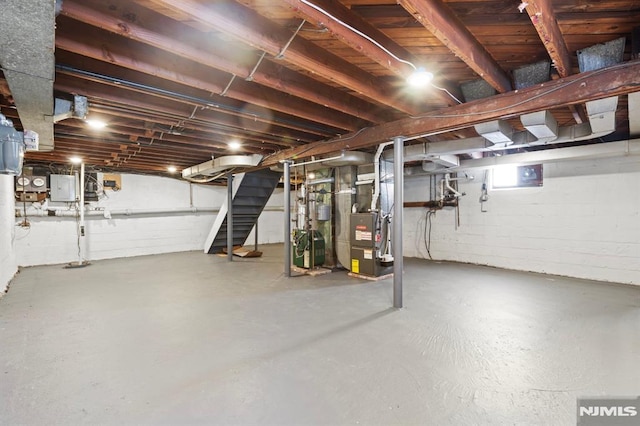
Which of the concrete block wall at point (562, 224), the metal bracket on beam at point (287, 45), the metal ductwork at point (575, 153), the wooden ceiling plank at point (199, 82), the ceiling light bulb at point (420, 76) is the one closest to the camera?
the metal bracket on beam at point (287, 45)

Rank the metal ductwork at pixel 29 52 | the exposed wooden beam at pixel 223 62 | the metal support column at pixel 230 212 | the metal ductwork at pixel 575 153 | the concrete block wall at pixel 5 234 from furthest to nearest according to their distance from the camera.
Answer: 1. the metal support column at pixel 230 212
2. the concrete block wall at pixel 5 234
3. the metal ductwork at pixel 575 153
4. the exposed wooden beam at pixel 223 62
5. the metal ductwork at pixel 29 52

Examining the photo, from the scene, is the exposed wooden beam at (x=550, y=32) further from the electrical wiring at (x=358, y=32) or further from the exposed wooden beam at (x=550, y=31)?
the electrical wiring at (x=358, y=32)

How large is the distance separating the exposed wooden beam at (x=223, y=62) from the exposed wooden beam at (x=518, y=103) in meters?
0.41

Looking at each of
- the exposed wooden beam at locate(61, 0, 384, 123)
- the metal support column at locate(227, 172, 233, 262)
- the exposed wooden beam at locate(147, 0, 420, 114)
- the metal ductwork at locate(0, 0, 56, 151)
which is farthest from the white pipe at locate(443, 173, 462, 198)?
the metal ductwork at locate(0, 0, 56, 151)

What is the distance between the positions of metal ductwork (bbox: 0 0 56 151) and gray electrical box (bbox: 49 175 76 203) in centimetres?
497

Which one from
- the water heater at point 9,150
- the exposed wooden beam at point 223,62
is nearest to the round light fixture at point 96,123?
the water heater at point 9,150

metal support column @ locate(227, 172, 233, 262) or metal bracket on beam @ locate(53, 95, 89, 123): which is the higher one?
metal bracket on beam @ locate(53, 95, 89, 123)

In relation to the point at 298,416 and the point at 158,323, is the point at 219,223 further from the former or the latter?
the point at 298,416

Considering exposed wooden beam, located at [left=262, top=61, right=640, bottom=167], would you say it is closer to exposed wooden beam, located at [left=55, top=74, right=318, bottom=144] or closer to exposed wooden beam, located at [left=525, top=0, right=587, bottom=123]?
exposed wooden beam, located at [left=525, top=0, right=587, bottom=123]

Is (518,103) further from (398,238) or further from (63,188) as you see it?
(63,188)

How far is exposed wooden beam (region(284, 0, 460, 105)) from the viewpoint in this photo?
155cm

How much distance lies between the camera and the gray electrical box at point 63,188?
6270 mm

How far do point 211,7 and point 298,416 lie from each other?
2.25m

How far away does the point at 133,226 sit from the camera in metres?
7.31
